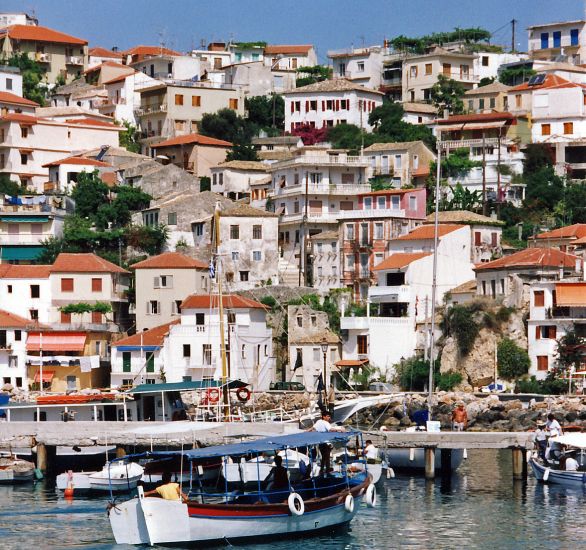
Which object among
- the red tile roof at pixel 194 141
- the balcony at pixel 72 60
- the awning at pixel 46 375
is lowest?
the awning at pixel 46 375

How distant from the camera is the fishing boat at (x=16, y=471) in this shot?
50.0 meters

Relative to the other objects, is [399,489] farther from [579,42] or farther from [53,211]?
[579,42]

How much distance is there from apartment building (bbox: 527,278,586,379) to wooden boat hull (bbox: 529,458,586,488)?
82.4 feet

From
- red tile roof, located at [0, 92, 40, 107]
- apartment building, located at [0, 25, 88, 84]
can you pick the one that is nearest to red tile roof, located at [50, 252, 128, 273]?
red tile roof, located at [0, 92, 40, 107]

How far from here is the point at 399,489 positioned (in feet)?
157

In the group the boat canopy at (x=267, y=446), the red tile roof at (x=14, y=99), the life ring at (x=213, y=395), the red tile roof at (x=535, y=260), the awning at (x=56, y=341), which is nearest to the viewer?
the boat canopy at (x=267, y=446)

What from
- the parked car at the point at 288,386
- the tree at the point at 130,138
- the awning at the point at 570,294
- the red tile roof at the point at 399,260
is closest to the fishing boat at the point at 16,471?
the parked car at the point at 288,386

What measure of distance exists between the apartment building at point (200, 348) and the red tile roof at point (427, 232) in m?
10.4

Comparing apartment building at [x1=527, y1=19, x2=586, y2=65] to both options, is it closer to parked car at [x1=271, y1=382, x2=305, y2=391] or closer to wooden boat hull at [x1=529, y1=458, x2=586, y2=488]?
parked car at [x1=271, y1=382, x2=305, y2=391]

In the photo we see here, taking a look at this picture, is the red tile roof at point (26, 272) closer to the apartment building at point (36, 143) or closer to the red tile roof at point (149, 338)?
the red tile roof at point (149, 338)

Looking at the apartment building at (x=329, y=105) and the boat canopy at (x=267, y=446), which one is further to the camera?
the apartment building at (x=329, y=105)

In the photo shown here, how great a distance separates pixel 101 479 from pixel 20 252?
149 feet

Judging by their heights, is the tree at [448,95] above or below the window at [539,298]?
above

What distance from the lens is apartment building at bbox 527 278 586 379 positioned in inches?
2859
